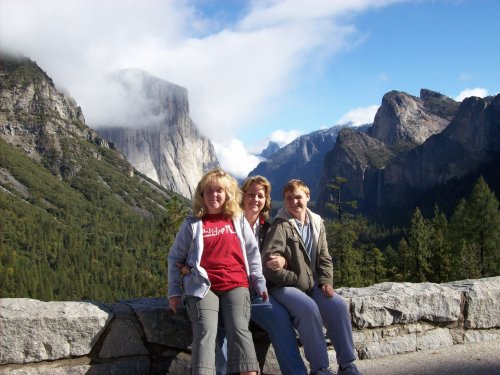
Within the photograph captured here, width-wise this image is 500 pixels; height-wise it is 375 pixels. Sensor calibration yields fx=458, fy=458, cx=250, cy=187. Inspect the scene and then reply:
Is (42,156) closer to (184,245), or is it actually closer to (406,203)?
(406,203)

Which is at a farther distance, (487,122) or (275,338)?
(487,122)

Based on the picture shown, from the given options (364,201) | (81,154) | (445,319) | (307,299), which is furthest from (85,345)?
(81,154)

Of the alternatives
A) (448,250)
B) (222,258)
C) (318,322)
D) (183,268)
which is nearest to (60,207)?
(448,250)

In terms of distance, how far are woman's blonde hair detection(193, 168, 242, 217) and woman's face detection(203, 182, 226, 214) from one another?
0.08ft

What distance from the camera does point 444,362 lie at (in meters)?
5.17

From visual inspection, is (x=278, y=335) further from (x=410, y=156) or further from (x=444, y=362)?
(x=410, y=156)

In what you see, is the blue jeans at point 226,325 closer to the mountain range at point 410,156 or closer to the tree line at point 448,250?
the tree line at point 448,250

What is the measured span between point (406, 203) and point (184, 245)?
14708cm

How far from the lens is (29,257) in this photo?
10844 cm

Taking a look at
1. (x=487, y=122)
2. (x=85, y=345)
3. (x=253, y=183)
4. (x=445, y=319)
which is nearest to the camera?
(x=85, y=345)

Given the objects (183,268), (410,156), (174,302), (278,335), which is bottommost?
(278,335)

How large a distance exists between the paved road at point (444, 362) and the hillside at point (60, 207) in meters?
56.7

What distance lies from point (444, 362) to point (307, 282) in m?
1.87

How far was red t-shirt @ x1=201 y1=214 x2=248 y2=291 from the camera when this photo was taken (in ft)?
14.5
